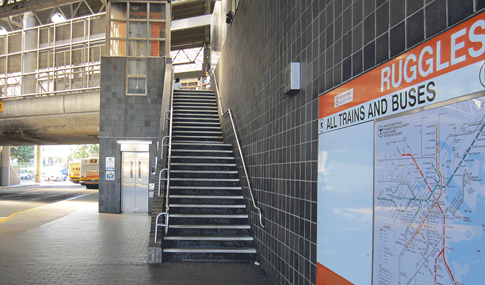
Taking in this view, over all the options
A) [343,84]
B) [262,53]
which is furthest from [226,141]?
[343,84]

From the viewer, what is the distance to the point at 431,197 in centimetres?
214

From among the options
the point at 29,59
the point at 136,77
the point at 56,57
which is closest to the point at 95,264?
the point at 136,77

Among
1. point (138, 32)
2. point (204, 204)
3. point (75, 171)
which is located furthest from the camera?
point (75, 171)

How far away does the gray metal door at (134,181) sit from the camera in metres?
12.5

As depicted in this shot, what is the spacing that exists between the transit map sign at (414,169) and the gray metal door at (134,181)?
999 cm

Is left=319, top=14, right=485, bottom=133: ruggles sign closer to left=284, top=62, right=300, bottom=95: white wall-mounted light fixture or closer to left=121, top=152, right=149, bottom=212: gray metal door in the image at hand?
left=284, top=62, right=300, bottom=95: white wall-mounted light fixture

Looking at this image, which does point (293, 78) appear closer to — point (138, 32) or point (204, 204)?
Answer: point (204, 204)

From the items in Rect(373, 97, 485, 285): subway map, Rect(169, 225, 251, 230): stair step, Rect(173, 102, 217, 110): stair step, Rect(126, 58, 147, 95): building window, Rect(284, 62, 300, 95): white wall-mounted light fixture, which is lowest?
Rect(169, 225, 251, 230): stair step

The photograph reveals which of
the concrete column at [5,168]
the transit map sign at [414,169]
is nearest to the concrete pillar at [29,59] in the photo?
the concrete column at [5,168]

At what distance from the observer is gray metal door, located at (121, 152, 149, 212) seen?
41.1 ft

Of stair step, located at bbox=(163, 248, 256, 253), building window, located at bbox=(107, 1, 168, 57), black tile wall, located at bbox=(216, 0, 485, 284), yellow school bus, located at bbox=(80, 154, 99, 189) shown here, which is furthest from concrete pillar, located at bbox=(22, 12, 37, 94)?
stair step, located at bbox=(163, 248, 256, 253)

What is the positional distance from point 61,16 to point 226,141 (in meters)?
18.7

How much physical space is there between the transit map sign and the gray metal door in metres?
9.99

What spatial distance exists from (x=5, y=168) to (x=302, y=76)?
112 ft
